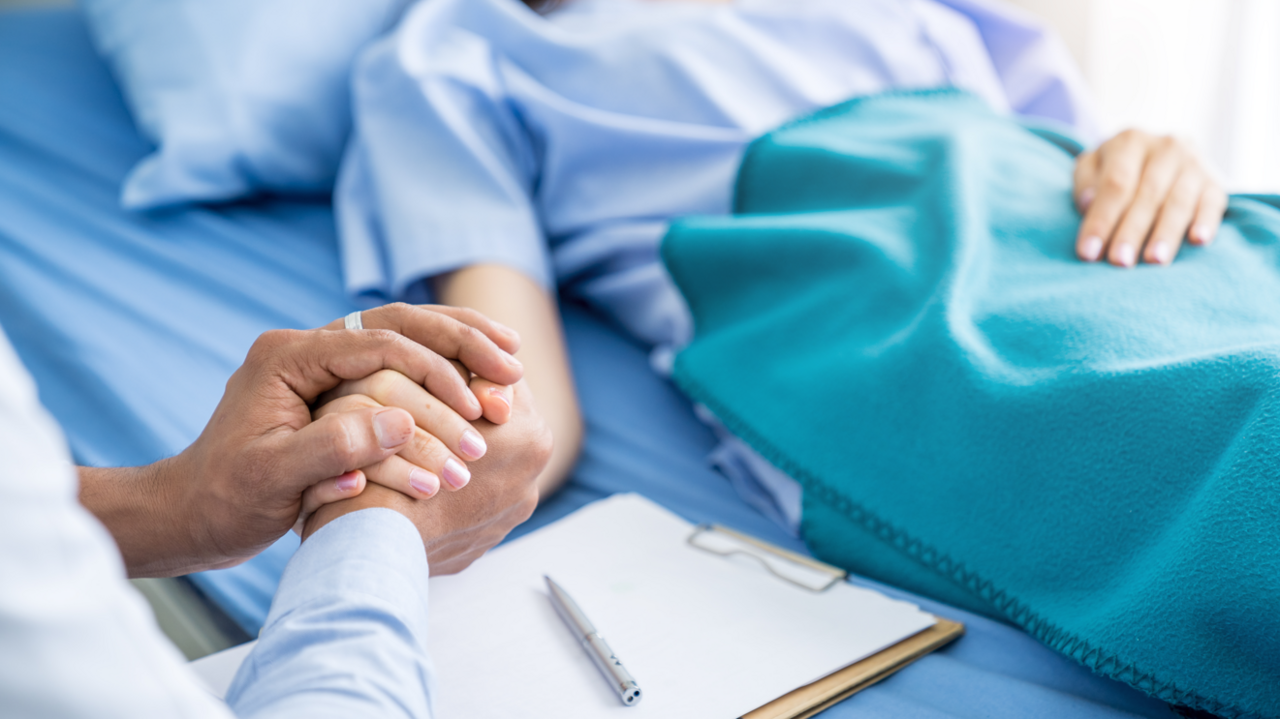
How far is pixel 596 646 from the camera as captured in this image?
17.5 inches

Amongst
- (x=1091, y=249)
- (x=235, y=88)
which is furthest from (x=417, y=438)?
(x=235, y=88)

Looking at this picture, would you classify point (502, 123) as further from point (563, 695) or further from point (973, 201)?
point (563, 695)

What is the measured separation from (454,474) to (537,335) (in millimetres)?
308

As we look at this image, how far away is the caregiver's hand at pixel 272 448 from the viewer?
1.39 feet

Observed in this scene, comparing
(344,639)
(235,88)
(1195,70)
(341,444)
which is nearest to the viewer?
(344,639)

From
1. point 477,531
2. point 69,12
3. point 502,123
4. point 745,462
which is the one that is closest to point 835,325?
point 745,462

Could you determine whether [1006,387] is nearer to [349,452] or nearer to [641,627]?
[641,627]

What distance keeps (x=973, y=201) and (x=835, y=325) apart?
0.50 ft

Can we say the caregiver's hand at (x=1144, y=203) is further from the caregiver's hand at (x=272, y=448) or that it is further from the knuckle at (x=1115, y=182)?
the caregiver's hand at (x=272, y=448)

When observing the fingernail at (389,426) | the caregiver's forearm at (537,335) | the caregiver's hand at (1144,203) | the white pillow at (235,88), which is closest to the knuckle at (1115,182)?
the caregiver's hand at (1144,203)

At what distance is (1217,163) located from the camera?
1.44m

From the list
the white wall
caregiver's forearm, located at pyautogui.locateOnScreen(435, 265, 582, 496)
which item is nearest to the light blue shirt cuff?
caregiver's forearm, located at pyautogui.locateOnScreen(435, 265, 582, 496)

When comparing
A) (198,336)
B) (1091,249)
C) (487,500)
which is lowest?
(198,336)

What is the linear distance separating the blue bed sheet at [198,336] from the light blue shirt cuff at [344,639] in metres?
0.23
